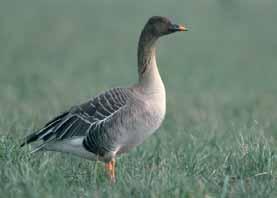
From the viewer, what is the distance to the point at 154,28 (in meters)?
7.67

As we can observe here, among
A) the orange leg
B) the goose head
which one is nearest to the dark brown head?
the goose head

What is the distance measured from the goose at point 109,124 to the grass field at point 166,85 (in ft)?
0.55

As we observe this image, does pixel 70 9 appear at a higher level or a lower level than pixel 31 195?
higher

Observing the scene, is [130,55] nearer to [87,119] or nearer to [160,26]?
[160,26]

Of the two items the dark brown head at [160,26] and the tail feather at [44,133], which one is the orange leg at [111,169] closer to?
the tail feather at [44,133]

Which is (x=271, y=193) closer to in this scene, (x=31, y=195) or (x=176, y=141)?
(x=31, y=195)

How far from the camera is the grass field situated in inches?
232

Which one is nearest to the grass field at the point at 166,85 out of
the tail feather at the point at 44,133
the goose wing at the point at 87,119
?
the tail feather at the point at 44,133

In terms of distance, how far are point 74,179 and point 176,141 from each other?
3.09 m

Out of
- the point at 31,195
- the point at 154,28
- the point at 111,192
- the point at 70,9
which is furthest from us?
the point at 70,9

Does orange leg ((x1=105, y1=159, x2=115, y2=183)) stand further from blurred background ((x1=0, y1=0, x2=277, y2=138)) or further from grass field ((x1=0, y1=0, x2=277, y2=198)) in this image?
blurred background ((x1=0, y1=0, x2=277, y2=138))

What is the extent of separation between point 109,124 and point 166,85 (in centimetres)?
1037

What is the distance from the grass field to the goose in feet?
0.55

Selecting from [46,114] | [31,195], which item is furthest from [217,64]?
[31,195]
